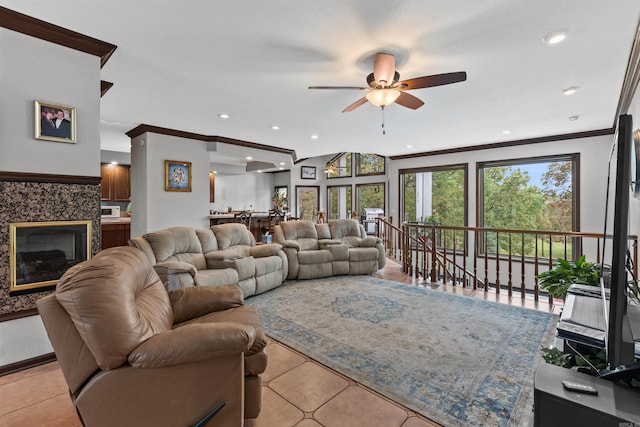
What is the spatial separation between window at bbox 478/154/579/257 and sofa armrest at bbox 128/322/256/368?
548cm

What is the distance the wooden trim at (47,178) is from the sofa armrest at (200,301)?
1290 mm

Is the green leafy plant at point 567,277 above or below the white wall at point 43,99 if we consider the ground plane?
below

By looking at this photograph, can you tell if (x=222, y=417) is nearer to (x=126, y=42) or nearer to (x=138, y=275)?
(x=138, y=275)

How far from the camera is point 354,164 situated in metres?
9.87

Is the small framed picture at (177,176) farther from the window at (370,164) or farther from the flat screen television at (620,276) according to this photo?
the flat screen television at (620,276)

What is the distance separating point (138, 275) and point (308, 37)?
2.14 metres

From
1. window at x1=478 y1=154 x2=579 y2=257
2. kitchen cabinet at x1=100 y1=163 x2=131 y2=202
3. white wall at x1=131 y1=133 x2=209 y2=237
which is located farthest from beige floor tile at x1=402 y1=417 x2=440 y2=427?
kitchen cabinet at x1=100 y1=163 x2=131 y2=202

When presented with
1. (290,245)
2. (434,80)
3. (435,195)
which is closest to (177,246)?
(290,245)

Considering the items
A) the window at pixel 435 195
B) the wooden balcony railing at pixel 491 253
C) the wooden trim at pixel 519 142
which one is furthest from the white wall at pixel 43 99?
the window at pixel 435 195

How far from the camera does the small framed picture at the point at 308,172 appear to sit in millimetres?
10531

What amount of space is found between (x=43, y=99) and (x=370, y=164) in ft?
26.8

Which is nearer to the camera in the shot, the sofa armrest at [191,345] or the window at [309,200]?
the sofa armrest at [191,345]

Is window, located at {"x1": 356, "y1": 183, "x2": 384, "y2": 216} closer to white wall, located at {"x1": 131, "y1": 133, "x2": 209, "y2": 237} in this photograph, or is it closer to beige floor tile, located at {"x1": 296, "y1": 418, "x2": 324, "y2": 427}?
white wall, located at {"x1": 131, "y1": 133, "x2": 209, "y2": 237}

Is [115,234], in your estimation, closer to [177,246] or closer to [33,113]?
[177,246]
